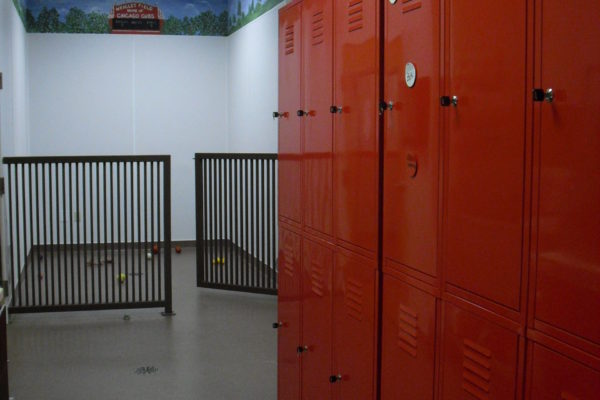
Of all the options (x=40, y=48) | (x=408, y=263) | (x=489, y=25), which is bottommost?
(x=408, y=263)

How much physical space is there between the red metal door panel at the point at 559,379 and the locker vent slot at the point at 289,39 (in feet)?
6.88

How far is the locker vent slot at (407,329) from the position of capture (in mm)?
2254

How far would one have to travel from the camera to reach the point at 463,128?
76.3 inches

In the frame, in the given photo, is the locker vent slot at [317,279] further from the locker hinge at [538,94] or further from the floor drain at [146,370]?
the floor drain at [146,370]

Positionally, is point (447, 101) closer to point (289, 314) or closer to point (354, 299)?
point (354, 299)

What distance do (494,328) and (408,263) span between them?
0.50 metres

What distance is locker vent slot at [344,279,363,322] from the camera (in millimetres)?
2654

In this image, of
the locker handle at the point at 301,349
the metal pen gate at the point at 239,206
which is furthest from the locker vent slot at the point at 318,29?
the metal pen gate at the point at 239,206

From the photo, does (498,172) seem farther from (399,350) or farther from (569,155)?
(399,350)

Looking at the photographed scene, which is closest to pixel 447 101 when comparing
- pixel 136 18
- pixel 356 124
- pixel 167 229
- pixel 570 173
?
pixel 570 173

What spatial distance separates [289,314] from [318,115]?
3.44ft

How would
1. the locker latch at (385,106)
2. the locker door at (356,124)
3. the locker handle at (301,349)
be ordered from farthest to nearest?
the locker handle at (301,349) → the locker door at (356,124) → the locker latch at (385,106)

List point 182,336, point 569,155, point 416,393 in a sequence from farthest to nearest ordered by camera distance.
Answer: point 182,336 < point 416,393 < point 569,155

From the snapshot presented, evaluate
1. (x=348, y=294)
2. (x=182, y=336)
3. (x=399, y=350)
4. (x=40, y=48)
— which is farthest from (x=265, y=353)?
(x=40, y=48)
